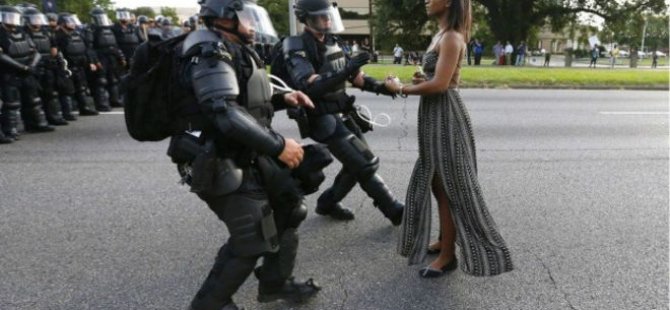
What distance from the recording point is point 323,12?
365cm

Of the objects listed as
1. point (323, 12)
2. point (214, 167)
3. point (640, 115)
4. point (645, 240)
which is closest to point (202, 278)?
point (214, 167)

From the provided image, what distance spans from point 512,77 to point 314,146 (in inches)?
568

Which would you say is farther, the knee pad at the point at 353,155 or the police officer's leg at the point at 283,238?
the knee pad at the point at 353,155

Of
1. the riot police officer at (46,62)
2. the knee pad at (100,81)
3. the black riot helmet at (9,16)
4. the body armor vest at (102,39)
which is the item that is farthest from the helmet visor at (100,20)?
the black riot helmet at (9,16)

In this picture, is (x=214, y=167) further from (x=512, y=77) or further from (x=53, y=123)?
(x=512, y=77)

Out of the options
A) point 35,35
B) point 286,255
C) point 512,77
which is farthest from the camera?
point 512,77

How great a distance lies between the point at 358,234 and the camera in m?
3.97

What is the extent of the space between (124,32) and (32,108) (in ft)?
11.5

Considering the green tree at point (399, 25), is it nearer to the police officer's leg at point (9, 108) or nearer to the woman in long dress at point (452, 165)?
the police officer's leg at point (9, 108)

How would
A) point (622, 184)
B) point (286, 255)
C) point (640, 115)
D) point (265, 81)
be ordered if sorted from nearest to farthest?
point (265, 81)
point (286, 255)
point (622, 184)
point (640, 115)

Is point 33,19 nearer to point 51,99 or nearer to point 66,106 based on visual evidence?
point 51,99

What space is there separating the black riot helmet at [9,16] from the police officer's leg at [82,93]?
189cm

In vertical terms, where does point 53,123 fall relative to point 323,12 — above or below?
below

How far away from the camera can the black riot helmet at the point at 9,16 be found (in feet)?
24.3
